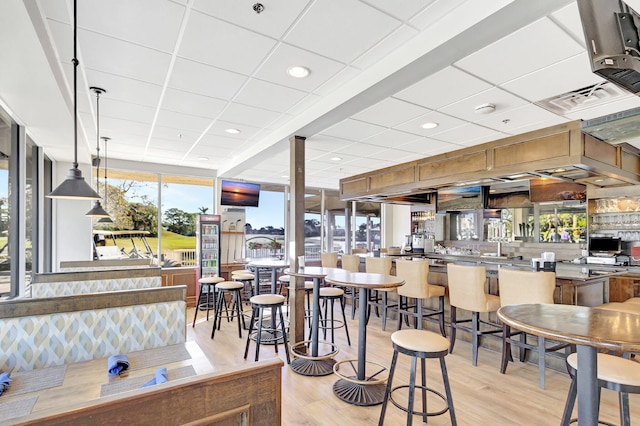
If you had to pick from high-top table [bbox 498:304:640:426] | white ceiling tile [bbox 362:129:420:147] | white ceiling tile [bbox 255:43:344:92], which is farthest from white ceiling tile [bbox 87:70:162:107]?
high-top table [bbox 498:304:640:426]

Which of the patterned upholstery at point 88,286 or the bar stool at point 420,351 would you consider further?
the patterned upholstery at point 88,286

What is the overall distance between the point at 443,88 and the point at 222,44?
75.7 inches

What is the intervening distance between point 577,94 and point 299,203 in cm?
302

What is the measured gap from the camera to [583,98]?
3209 millimetres

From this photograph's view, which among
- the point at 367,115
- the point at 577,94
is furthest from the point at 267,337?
the point at 577,94

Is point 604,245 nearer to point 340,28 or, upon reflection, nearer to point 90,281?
point 340,28

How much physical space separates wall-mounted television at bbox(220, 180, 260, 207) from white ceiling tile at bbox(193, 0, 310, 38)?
537 centimetres

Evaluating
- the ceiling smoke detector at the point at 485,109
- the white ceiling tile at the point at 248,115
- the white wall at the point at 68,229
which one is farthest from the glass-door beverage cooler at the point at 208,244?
the ceiling smoke detector at the point at 485,109

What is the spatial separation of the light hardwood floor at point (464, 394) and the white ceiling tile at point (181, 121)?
2846 millimetres

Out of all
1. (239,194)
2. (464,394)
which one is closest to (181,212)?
(239,194)

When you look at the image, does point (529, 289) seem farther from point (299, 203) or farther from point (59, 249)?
point (59, 249)

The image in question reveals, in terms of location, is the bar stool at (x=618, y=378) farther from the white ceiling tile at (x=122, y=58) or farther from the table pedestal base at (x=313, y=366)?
the white ceiling tile at (x=122, y=58)

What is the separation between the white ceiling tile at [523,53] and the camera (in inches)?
87.3

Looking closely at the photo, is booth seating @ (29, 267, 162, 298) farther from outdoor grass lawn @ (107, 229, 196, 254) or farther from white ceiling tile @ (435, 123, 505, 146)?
white ceiling tile @ (435, 123, 505, 146)
